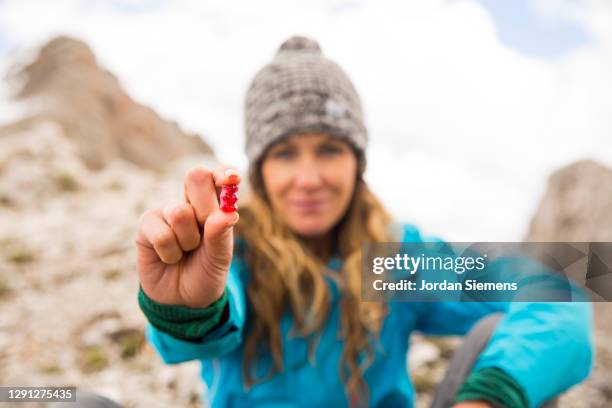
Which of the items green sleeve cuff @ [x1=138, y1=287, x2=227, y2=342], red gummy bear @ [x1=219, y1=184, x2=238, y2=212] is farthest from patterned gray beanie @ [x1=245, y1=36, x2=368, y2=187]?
red gummy bear @ [x1=219, y1=184, x2=238, y2=212]

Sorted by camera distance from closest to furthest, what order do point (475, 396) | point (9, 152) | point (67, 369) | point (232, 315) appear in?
point (232, 315), point (475, 396), point (67, 369), point (9, 152)

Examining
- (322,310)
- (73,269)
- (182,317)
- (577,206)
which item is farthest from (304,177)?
(577,206)

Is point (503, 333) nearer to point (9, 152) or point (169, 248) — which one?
point (169, 248)

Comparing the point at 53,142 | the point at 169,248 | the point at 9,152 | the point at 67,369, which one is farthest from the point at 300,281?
the point at 53,142

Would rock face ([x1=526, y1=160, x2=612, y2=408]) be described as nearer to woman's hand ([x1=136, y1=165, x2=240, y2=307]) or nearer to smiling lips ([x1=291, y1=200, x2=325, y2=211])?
smiling lips ([x1=291, y1=200, x2=325, y2=211])

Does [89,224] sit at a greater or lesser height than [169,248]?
greater

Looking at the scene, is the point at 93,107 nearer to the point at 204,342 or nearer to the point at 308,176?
the point at 308,176
